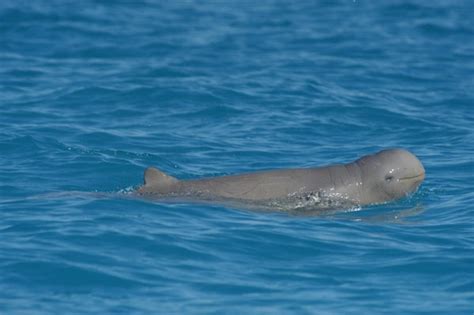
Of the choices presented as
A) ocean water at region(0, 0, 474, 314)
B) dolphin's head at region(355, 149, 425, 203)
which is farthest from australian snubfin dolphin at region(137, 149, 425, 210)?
ocean water at region(0, 0, 474, 314)

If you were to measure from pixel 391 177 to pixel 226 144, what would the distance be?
444 centimetres

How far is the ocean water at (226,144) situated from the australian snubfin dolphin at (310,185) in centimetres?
33

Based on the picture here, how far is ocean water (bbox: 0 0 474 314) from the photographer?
39.0 ft

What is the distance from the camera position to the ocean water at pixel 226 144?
11883mm

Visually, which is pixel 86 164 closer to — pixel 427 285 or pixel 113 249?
pixel 113 249

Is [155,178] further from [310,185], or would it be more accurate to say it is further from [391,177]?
[391,177]

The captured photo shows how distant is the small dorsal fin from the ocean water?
542 mm

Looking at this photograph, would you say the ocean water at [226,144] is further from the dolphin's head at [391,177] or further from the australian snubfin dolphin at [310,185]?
the australian snubfin dolphin at [310,185]

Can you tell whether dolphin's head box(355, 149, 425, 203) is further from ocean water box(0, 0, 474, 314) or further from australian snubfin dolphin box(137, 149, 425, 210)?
ocean water box(0, 0, 474, 314)

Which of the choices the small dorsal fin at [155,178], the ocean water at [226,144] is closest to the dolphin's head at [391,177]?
the ocean water at [226,144]

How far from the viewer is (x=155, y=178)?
15.3m

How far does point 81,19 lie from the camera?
103ft

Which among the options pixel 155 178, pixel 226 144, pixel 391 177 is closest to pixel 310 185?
pixel 391 177

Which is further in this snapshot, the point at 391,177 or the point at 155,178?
the point at 391,177
